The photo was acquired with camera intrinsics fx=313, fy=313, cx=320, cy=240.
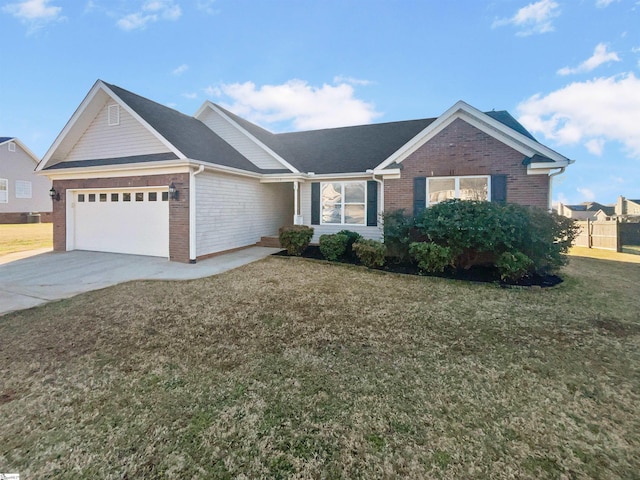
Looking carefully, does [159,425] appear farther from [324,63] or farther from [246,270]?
[324,63]

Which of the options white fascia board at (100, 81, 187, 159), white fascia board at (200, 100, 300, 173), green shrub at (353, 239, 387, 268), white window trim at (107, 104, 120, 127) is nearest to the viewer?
green shrub at (353, 239, 387, 268)

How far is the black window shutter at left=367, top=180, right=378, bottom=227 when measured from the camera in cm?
1225

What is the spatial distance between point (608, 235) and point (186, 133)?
20672 millimetres

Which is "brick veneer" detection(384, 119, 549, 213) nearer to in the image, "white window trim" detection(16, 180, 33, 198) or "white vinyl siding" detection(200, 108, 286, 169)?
"white vinyl siding" detection(200, 108, 286, 169)

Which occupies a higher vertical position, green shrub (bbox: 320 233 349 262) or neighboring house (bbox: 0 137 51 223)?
neighboring house (bbox: 0 137 51 223)

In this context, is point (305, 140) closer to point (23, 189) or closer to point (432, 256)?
point (432, 256)

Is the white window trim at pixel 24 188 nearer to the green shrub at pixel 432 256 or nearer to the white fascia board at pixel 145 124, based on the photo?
the white fascia board at pixel 145 124

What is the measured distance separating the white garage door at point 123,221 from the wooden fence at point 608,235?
19.9 metres

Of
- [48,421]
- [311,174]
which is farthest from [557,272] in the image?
[48,421]

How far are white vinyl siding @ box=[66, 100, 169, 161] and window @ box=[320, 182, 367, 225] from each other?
6239mm

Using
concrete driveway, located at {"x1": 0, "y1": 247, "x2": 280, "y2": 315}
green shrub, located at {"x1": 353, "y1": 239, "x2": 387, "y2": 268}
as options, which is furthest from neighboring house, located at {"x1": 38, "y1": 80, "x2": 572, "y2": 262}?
green shrub, located at {"x1": 353, "y1": 239, "x2": 387, "y2": 268}

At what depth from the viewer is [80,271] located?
9.00 m

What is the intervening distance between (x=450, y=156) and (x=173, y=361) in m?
10.1

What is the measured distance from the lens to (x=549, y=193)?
9.82m
